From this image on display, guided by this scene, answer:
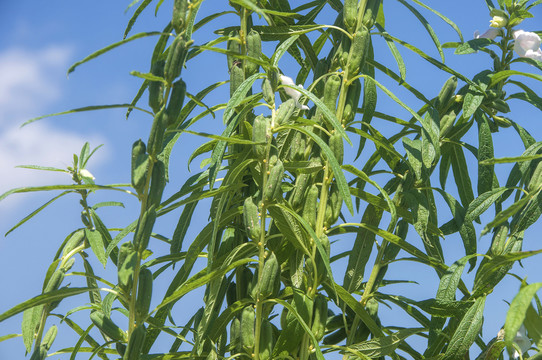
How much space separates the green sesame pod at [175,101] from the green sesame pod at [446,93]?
0.47 metres

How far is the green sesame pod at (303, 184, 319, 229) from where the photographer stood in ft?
2.82

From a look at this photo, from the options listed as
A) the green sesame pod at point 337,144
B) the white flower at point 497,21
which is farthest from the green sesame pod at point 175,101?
the white flower at point 497,21

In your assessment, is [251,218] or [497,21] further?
[497,21]

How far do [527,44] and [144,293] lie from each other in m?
0.69

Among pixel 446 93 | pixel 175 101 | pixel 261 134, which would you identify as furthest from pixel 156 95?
pixel 446 93

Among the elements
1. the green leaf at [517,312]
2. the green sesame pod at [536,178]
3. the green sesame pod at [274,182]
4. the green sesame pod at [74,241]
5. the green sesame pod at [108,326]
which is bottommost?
the green leaf at [517,312]

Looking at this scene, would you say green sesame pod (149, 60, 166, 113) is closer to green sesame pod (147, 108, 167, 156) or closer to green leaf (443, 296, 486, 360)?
green sesame pod (147, 108, 167, 156)

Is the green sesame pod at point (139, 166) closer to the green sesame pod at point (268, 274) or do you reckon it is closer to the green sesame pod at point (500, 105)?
the green sesame pod at point (268, 274)

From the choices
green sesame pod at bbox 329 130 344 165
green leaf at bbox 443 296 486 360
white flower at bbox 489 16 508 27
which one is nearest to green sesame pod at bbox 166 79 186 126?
green sesame pod at bbox 329 130 344 165

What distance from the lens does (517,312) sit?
57 cm

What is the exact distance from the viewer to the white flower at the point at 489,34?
104 centimetres

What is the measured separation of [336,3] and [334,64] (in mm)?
201

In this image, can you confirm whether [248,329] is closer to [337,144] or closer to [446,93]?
[337,144]

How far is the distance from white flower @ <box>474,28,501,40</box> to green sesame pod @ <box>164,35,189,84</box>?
562mm
